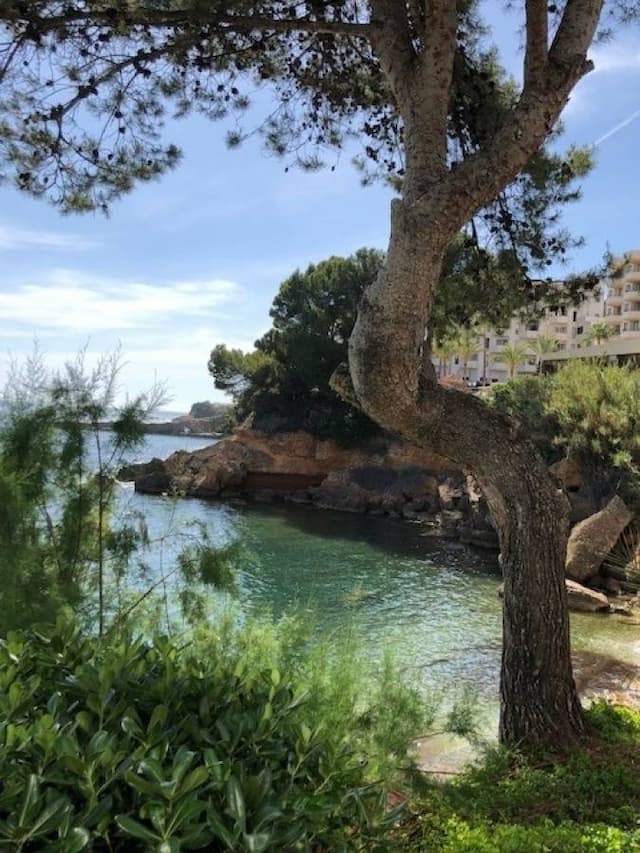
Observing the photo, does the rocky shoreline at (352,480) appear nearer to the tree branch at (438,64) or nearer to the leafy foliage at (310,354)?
the leafy foliage at (310,354)

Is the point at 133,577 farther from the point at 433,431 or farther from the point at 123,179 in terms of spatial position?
the point at 123,179

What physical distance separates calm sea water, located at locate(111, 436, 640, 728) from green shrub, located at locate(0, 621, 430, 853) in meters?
2.60

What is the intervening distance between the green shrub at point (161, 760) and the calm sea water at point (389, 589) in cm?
260

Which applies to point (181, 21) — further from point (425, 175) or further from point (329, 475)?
point (329, 475)

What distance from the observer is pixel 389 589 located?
13.9m

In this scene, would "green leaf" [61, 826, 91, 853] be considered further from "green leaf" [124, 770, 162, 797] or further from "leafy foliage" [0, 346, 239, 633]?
"leafy foliage" [0, 346, 239, 633]

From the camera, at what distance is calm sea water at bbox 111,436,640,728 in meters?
7.48

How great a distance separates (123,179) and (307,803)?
180 inches

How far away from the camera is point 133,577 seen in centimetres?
465

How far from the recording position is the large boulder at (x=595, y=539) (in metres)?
13.4

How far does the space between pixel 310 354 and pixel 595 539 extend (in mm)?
17065

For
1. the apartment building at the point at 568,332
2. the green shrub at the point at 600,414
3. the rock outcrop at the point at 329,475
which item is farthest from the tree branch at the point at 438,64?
the apartment building at the point at 568,332

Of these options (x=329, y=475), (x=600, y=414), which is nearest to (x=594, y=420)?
(x=600, y=414)

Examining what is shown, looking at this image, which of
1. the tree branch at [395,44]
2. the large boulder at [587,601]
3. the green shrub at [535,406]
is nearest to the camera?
the tree branch at [395,44]
